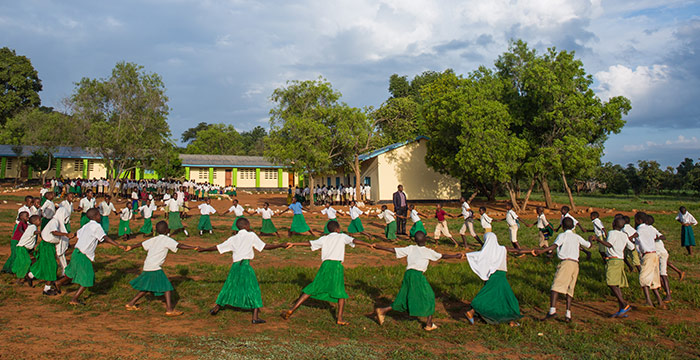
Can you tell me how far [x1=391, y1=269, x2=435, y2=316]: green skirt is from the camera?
6.55 m

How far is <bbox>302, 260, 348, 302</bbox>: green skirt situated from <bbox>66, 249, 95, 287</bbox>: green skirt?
3.87m

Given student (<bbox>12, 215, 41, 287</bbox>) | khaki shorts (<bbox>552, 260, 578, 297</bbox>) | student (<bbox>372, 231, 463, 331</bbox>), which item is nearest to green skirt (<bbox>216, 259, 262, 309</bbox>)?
student (<bbox>372, 231, 463, 331</bbox>)

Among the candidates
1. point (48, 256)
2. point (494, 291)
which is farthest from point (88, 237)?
point (494, 291)

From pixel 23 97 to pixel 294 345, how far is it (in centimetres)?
5859

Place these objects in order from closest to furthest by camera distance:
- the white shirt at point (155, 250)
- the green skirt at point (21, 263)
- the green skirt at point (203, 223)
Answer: the white shirt at point (155, 250) → the green skirt at point (21, 263) → the green skirt at point (203, 223)

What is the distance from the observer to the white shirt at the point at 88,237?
297 inches

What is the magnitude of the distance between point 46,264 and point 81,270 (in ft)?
4.06

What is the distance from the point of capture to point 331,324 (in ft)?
22.7

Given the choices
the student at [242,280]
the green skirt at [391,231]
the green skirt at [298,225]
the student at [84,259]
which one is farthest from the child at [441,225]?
the student at [84,259]

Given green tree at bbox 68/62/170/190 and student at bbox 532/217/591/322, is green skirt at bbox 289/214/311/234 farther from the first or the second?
green tree at bbox 68/62/170/190

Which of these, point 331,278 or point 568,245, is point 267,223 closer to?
point 331,278

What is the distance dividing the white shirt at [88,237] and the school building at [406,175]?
80.8 feet

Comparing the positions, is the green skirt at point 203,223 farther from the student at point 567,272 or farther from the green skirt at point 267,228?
the student at point 567,272

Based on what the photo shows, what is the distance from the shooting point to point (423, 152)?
33.6m
